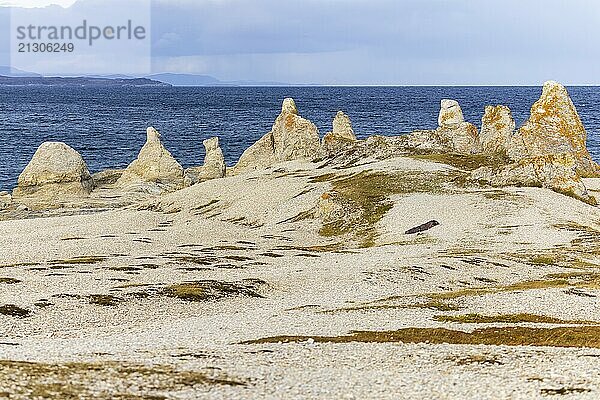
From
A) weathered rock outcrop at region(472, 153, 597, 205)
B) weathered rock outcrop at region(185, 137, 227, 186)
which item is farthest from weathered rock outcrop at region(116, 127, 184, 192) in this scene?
weathered rock outcrop at region(472, 153, 597, 205)

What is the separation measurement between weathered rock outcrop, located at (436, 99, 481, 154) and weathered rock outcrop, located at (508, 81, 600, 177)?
12019 millimetres

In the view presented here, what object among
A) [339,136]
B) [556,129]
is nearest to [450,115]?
[339,136]

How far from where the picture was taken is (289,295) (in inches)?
1965

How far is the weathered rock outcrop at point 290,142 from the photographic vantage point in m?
121

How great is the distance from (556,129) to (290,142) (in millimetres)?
40574

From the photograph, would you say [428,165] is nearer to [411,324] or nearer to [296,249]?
[296,249]

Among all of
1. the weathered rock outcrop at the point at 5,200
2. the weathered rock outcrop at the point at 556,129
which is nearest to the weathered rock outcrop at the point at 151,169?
the weathered rock outcrop at the point at 5,200

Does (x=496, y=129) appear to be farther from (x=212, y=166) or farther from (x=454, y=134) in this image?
(x=212, y=166)

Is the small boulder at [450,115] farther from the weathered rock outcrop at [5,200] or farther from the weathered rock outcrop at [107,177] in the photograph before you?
the weathered rock outcrop at [5,200]

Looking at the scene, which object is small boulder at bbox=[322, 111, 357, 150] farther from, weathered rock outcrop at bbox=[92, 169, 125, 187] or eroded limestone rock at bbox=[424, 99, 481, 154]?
weathered rock outcrop at bbox=[92, 169, 125, 187]

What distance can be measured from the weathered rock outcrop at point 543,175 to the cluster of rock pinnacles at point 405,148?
0.12 meters

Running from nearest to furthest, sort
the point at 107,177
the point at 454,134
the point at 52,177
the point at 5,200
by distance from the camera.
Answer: the point at 5,200 < the point at 52,177 < the point at 454,134 < the point at 107,177

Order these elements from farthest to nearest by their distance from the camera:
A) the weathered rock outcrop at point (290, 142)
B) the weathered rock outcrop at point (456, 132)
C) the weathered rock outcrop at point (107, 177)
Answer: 1. the weathered rock outcrop at point (107, 177)
2. the weathered rock outcrop at point (290, 142)
3. the weathered rock outcrop at point (456, 132)

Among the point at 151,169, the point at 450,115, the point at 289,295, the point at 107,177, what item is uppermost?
the point at 450,115
